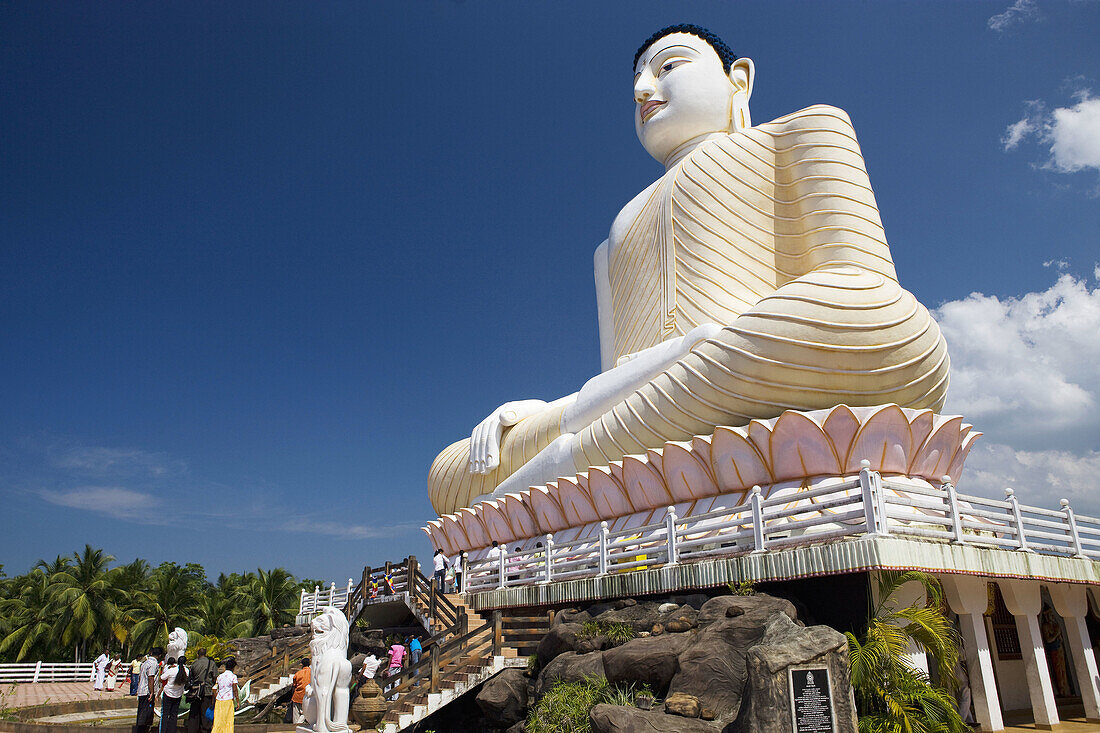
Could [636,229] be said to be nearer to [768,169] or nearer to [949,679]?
[768,169]

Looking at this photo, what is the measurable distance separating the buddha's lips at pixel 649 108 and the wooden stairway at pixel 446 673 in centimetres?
1305

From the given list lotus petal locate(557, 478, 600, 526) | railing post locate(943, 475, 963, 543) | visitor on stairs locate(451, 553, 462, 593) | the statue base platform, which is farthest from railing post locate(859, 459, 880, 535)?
visitor on stairs locate(451, 553, 462, 593)

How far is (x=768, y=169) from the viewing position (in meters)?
17.0

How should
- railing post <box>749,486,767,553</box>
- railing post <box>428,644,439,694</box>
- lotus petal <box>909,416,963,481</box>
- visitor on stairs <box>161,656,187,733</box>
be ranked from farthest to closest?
1. lotus petal <box>909,416,963,481</box>
2. railing post <box>428,644,439,694</box>
3. railing post <box>749,486,767,553</box>
4. visitor on stairs <box>161,656,187,733</box>

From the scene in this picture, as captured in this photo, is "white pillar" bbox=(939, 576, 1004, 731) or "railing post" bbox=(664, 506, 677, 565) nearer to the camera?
"white pillar" bbox=(939, 576, 1004, 731)

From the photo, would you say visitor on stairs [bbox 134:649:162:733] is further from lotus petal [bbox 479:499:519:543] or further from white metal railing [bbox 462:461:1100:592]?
lotus petal [bbox 479:499:519:543]

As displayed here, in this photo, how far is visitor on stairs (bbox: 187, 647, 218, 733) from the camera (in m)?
9.00

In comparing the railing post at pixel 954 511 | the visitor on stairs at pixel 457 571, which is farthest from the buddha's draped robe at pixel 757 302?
the railing post at pixel 954 511

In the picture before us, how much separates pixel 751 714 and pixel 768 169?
12.8 meters

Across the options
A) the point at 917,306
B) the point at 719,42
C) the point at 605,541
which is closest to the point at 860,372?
the point at 917,306

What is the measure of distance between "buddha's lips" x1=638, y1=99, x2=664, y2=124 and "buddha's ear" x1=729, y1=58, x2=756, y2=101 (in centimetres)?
198

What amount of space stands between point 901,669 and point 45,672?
89.5 ft

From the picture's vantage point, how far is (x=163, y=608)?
30969 millimetres

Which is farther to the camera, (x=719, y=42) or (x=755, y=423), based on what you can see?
(x=719, y=42)
